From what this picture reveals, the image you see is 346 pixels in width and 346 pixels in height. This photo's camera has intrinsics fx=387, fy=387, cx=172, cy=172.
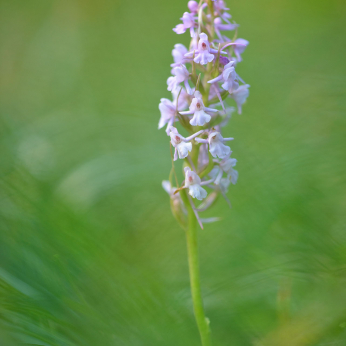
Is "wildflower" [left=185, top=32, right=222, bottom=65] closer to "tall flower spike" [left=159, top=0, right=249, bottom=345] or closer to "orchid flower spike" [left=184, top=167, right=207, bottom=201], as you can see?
"tall flower spike" [left=159, top=0, right=249, bottom=345]

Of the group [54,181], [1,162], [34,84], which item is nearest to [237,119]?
[54,181]

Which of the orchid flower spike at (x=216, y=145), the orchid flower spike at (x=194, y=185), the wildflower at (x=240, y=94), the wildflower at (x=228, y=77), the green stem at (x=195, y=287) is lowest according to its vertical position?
the green stem at (x=195, y=287)

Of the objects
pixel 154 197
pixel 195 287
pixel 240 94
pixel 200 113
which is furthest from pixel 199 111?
pixel 154 197

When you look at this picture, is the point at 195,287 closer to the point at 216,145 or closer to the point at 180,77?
the point at 216,145

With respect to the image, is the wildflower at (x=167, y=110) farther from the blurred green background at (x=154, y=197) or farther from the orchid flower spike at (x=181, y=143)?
the blurred green background at (x=154, y=197)

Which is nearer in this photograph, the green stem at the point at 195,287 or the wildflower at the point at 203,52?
the wildflower at the point at 203,52

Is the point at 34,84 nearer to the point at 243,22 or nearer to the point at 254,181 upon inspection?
the point at 243,22

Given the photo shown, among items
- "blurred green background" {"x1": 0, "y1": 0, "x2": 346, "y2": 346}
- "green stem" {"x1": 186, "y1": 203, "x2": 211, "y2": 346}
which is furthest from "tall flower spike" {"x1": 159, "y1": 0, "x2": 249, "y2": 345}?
"blurred green background" {"x1": 0, "y1": 0, "x2": 346, "y2": 346}

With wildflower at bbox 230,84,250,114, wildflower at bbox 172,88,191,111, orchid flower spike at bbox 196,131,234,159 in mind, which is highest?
wildflower at bbox 172,88,191,111

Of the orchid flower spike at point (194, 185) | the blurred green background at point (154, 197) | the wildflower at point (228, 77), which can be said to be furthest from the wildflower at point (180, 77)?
the blurred green background at point (154, 197)
